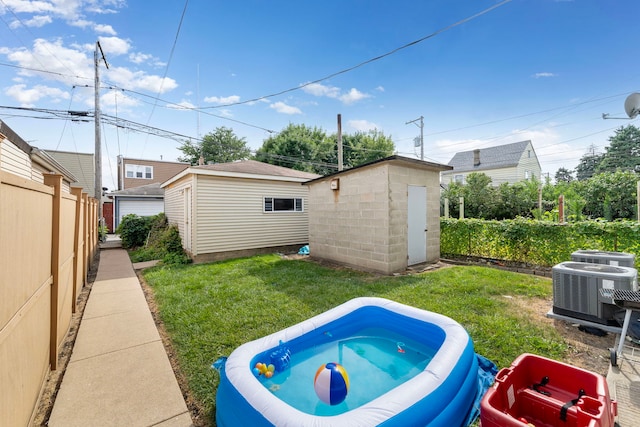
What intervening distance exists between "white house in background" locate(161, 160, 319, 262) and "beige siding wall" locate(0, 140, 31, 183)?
12.1 feet

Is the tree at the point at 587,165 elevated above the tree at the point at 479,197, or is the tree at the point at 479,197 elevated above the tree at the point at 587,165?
the tree at the point at 587,165

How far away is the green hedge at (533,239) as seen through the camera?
5770 mm

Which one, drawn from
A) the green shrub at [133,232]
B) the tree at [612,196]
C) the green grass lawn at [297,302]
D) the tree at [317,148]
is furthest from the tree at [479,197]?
the green shrub at [133,232]

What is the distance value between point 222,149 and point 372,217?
2807cm

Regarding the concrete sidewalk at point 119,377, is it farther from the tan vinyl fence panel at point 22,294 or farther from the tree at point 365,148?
the tree at point 365,148

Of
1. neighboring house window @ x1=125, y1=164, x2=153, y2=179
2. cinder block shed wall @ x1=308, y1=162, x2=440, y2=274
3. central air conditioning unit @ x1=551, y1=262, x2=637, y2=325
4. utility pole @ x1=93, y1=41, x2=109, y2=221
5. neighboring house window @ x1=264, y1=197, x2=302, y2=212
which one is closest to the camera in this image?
central air conditioning unit @ x1=551, y1=262, x2=637, y2=325

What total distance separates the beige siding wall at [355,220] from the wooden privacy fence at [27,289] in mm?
5936

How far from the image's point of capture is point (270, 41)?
29.6 ft

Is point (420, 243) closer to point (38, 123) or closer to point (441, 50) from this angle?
point (441, 50)

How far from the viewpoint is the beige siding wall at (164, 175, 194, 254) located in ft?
31.3

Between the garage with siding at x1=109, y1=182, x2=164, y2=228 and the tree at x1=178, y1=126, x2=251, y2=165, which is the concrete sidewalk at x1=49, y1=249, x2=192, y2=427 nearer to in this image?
the garage with siding at x1=109, y1=182, x2=164, y2=228

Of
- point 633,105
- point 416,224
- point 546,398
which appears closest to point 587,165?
point 633,105

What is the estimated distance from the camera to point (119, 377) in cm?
278

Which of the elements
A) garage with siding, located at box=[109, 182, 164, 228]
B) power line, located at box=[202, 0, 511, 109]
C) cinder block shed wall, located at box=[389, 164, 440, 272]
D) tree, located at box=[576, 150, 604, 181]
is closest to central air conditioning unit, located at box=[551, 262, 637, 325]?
cinder block shed wall, located at box=[389, 164, 440, 272]
